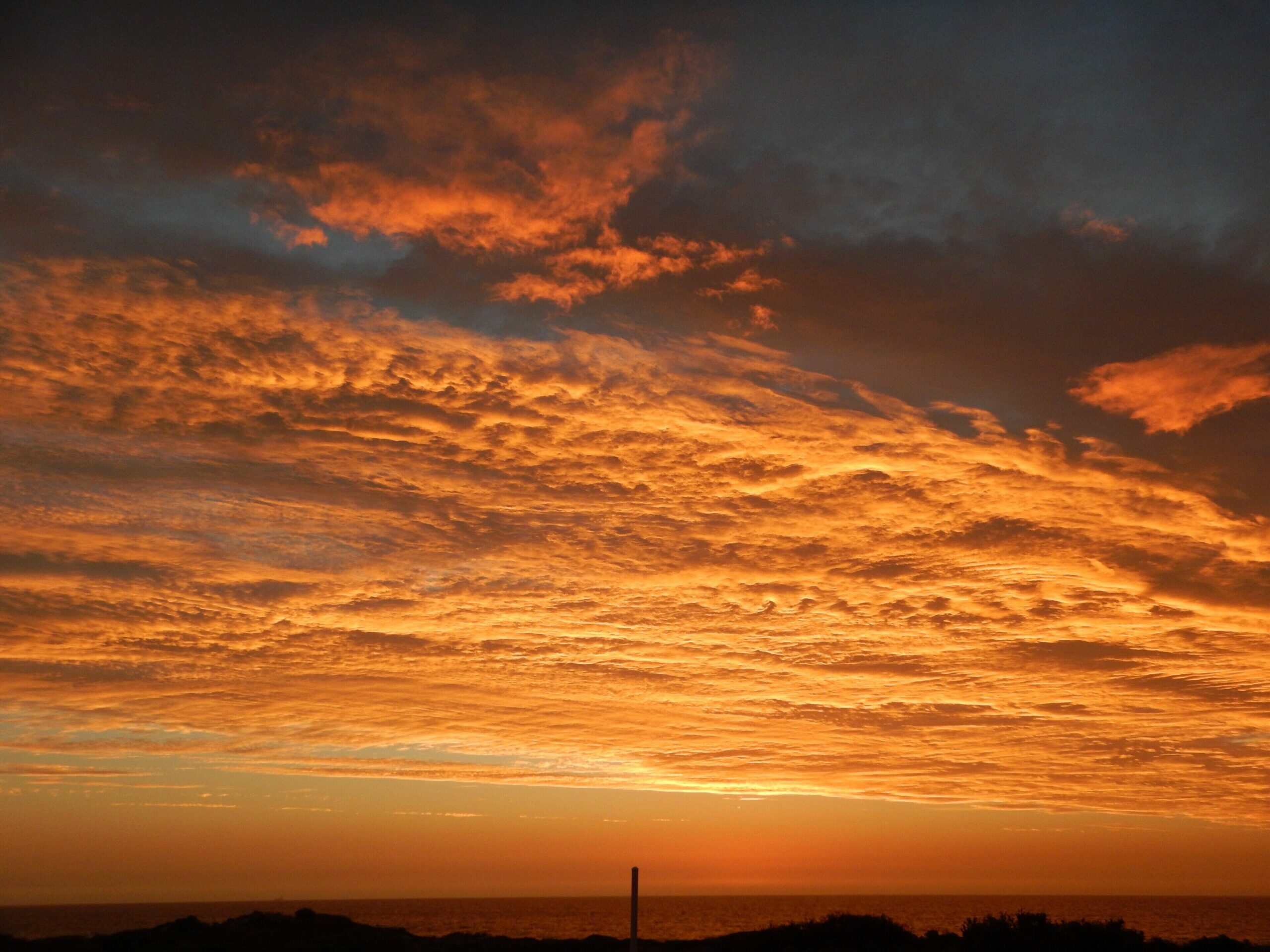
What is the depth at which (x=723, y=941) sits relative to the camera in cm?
2566

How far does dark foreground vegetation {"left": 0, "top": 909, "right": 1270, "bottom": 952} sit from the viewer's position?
79.2 ft

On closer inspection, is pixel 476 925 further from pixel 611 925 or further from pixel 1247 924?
pixel 1247 924

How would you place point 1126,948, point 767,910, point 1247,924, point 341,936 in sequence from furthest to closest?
point 767,910, point 1247,924, point 341,936, point 1126,948

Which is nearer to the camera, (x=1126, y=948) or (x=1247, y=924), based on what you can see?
(x=1126, y=948)

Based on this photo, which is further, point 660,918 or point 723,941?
point 660,918

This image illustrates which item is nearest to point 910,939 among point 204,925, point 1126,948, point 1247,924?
point 1126,948

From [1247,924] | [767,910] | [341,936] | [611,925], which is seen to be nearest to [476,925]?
[611,925]

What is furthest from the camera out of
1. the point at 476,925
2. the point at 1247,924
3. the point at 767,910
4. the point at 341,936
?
the point at 767,910

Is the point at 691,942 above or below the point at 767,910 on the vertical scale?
above

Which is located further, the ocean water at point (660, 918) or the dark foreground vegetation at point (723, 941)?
the ocean water at point (660, 918)

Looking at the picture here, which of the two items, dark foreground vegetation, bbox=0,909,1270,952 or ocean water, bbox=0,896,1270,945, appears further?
ocean water, bbox=0,896,1270,945

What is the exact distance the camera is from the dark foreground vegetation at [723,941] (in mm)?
24125

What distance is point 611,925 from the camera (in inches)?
3804

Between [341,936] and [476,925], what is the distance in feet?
267
